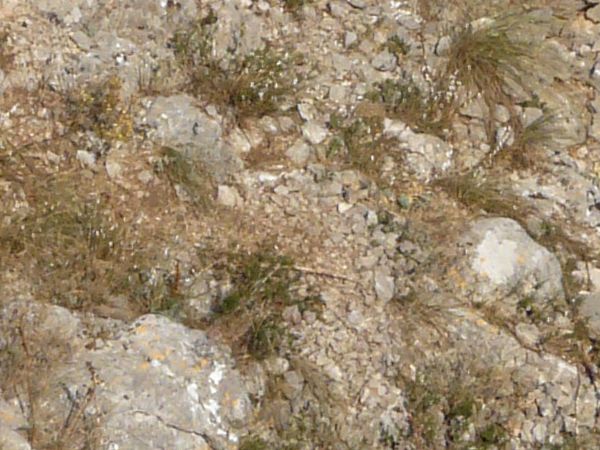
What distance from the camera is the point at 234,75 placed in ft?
18.9

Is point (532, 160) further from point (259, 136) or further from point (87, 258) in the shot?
point (87, 258)

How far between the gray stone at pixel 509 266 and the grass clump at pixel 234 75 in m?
1.28

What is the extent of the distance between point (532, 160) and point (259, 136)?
148 centimetres

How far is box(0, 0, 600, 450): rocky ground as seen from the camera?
15.5ft

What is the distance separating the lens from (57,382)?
4.53m

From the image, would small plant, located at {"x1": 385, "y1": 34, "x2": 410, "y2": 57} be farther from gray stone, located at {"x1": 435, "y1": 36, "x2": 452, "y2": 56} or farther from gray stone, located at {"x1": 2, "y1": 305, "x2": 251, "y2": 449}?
gray stone, located at {"x1": 2, "y1": 305, "x2": 251, "y2": 449}

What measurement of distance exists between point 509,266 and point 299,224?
105 centimetres

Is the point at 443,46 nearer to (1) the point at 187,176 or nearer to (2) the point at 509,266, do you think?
(2) the point at 509,266

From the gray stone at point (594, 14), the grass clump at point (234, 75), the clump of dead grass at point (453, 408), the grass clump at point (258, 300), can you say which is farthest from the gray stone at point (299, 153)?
the gray stone at point (594, 14)

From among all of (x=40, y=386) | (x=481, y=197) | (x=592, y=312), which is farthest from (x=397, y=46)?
(x=40, y=386)

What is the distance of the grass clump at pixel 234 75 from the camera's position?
18.7 feet

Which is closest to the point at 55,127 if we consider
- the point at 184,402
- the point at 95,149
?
the point at 95,149

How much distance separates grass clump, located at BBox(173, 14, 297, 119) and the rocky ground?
0.05 feet

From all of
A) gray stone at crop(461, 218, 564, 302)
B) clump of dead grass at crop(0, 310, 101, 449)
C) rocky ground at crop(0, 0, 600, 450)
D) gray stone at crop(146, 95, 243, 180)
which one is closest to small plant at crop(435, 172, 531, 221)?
rocky ground at crop(0, 0, 600, 450)
